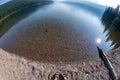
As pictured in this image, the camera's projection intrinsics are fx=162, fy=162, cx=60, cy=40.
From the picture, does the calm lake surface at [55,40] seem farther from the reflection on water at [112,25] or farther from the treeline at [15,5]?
the treeline at [15,5]

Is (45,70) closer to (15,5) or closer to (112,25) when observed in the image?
(112,25)

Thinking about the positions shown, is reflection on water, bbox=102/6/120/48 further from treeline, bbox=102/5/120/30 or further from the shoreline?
the shoreline

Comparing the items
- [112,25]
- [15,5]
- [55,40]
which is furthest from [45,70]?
[15,5]

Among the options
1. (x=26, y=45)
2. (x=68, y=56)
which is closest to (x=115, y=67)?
(x=68, y=56)

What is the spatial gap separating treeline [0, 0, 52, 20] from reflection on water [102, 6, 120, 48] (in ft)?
96.8

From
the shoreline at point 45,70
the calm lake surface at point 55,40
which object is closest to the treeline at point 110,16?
the calm lake surface at point 55,40

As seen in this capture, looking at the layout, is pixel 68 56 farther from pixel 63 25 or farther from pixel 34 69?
pixel 63 25

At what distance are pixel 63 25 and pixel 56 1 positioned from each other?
35310mm

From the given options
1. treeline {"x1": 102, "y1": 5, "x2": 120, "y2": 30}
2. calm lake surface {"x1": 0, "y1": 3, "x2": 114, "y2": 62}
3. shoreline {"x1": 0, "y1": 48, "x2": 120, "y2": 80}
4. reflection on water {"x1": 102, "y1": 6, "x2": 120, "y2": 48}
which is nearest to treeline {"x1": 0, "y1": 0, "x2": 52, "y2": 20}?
calm lake surface {"x1": 0, "y1": 3, "x2": 114, "y2": 62}

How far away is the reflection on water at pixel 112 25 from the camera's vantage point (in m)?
35.0

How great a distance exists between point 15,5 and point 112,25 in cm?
3415

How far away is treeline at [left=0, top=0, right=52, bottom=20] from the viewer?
49.9m

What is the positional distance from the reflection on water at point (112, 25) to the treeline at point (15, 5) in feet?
96.8

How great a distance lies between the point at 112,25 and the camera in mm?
45750
